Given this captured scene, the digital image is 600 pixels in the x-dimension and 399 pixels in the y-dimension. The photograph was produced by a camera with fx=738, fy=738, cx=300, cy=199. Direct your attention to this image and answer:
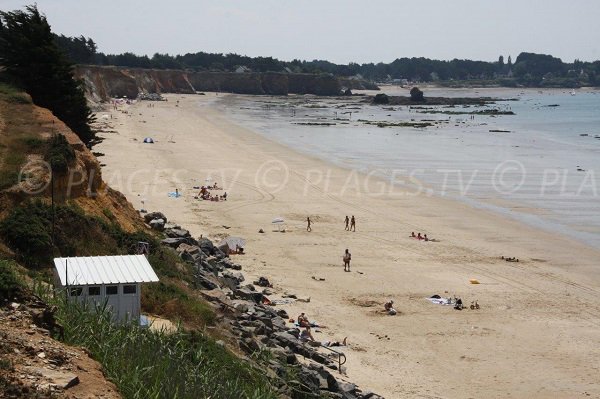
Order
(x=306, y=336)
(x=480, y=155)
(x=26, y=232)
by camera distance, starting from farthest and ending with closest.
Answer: (x=480, y=155) < (x=306, y=336) < (x=26, y=232)

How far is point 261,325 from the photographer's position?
1839 cm

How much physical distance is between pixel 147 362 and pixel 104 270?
555 centimetres

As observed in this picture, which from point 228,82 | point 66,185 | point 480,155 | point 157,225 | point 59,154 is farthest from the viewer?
point 228,82

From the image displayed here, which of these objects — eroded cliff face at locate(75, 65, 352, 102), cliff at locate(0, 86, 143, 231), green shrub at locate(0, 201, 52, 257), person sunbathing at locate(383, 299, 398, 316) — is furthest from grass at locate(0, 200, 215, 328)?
eroded cliff face at locate(75, 65, 352, 102)

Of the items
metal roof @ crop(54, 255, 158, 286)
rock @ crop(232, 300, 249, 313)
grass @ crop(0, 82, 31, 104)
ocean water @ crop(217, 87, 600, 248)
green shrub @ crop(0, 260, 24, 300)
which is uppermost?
grass @ crop(0, 82, 31, 104)

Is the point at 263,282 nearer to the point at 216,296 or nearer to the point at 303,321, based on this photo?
the point at 303,321

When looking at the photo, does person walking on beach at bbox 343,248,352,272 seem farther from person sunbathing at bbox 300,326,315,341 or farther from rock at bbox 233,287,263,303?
person sunbathing at bbox 300,326,315,341

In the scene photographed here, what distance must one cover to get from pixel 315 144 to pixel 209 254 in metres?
44.9

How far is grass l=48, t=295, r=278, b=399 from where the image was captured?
9.10 metres

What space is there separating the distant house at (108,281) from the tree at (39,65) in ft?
63.3

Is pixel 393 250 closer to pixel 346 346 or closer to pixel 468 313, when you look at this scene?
pixel 468 313

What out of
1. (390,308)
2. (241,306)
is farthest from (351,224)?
(241,306)

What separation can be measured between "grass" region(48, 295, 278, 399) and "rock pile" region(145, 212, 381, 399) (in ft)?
8.16

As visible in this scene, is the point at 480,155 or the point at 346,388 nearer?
the point at 346,388
